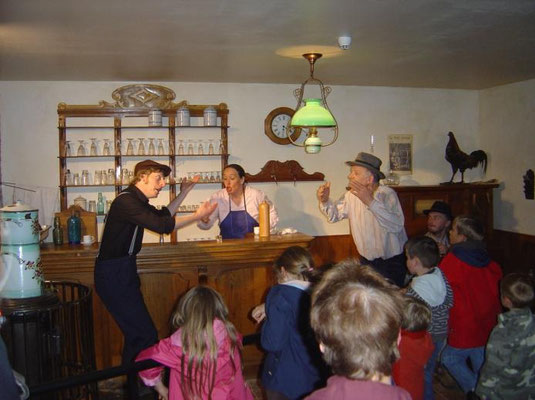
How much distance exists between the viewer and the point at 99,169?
20.1 feet

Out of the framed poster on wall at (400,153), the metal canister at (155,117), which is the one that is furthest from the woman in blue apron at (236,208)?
the framed poster on wall at (400,153)

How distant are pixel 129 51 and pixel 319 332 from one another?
12.2 feet

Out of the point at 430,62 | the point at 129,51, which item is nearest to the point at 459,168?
the point at 430,62

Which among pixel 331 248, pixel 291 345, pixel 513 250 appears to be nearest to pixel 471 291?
pixel 291 345

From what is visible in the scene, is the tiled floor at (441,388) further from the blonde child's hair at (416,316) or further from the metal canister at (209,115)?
the metal canister at (209,115)

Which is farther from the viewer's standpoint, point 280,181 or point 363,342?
point 280,181

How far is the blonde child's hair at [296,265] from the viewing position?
2.53m

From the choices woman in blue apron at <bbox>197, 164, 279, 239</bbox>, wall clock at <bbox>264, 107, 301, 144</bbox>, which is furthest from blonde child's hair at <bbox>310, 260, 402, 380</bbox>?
wall clock at <bbox>264, 107, 301, 144</bbox>

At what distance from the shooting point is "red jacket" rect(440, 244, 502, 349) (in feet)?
11.1

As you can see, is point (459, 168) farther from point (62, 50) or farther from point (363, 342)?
point (363, 342)

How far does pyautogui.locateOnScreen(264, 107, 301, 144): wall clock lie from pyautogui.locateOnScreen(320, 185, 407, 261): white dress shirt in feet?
6.89

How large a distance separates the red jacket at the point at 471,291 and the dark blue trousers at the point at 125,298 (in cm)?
206

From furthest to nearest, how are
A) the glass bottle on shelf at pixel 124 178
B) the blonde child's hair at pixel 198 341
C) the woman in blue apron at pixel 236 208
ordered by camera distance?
1. the glass bottle on shelf at pixel 124 178
2. the woman in blue apron at pixel 236 208
3. the blonde child's hair at pixel 198 341

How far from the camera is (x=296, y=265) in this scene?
2.53 metres
